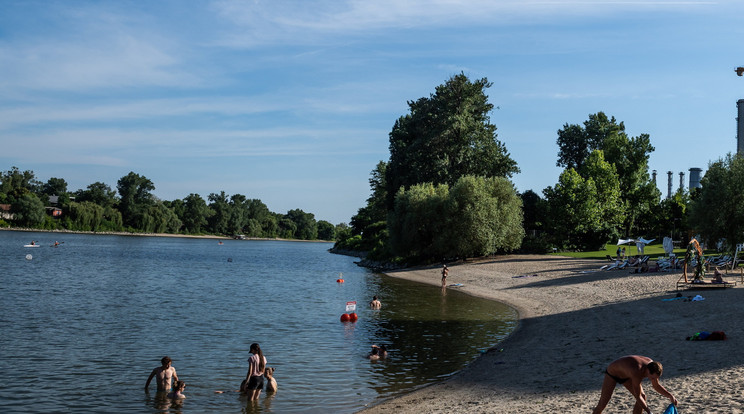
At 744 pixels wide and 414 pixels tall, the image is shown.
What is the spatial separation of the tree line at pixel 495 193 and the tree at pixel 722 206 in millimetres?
123

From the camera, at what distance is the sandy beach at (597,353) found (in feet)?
49.1

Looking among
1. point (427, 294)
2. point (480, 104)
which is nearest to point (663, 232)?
point (480, 104)

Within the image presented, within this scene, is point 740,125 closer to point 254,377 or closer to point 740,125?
point 740,125

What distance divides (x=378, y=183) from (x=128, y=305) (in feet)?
330

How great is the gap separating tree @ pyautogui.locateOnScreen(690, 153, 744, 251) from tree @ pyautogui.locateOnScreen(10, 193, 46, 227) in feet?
564

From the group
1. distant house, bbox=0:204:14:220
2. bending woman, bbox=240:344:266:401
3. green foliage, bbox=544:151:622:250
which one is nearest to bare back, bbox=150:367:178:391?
bending woman, bbox=240:344:266:401

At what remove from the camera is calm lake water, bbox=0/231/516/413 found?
17.8 m

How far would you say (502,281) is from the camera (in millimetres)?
49500

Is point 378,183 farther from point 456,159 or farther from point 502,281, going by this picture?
point 502,281

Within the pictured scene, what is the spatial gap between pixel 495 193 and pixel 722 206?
28111 mm

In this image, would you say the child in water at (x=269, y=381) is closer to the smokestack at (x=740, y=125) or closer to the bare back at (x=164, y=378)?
the bare back at (x=164, y=378)

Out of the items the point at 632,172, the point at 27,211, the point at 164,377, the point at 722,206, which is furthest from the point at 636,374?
the point at 27,211

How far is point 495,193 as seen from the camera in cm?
7000

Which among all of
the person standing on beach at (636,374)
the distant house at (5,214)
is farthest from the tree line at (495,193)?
the distant house at (5,214)
